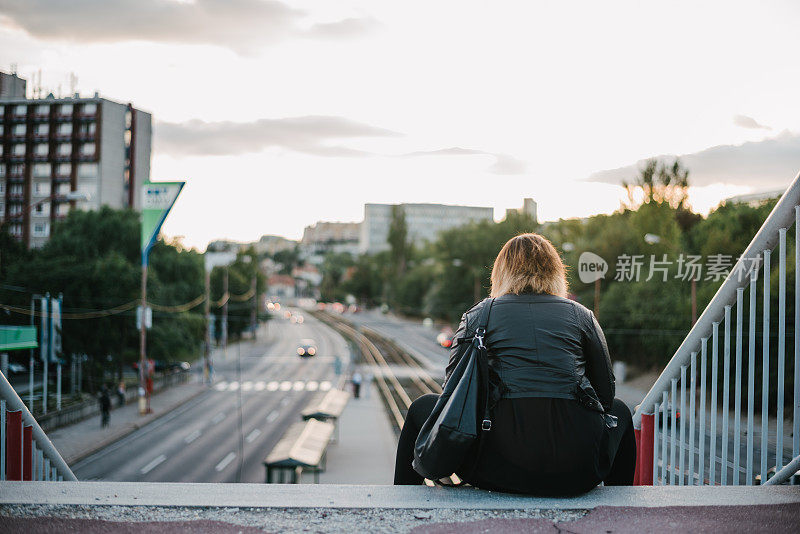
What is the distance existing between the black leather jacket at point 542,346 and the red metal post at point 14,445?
98.5 inches

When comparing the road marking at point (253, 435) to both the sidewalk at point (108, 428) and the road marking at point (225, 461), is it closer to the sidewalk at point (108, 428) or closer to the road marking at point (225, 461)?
the road marking at point (225, 461)

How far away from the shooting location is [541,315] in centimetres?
238

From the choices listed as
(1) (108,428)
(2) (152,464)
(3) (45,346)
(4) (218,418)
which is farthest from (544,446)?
(4) (218,418)

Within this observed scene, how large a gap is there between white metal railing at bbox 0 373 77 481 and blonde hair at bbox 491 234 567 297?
2.55m

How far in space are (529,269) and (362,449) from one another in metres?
19.7

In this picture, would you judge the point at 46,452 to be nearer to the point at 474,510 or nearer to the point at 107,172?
the point at 474,510

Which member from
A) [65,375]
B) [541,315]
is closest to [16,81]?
[541,315]

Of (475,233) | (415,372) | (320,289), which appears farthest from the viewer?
(320,289)

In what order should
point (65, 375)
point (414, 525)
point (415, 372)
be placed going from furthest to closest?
point (415, 372), point (65, 375), point (414, 525)

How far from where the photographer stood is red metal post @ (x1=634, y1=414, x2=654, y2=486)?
3.55 meters

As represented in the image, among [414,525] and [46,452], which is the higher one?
[414,525]

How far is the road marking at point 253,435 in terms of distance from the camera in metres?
Result: 23.9

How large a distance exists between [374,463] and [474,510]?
17530mm

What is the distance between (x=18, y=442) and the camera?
3.45 metres
